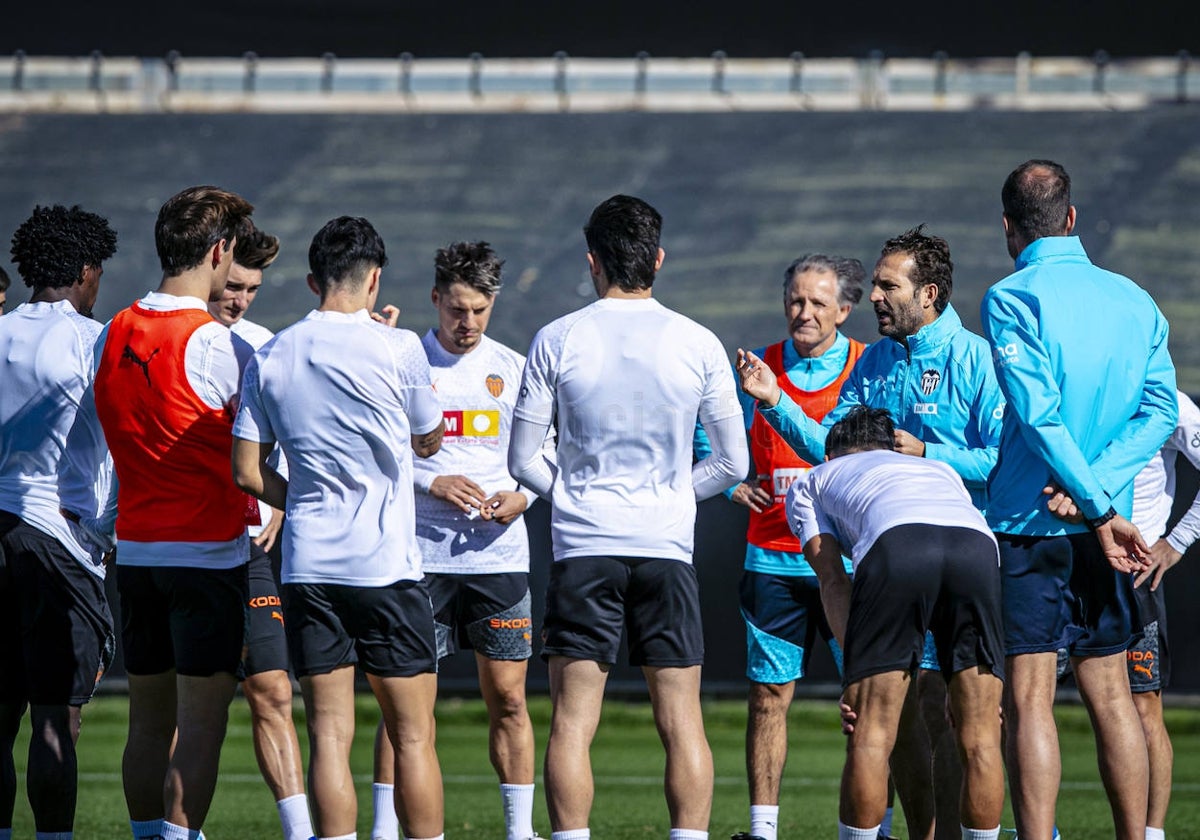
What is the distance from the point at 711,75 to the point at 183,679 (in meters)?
15.2

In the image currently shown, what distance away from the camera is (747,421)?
6121 mm

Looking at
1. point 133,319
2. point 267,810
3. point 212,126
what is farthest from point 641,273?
point 212,126

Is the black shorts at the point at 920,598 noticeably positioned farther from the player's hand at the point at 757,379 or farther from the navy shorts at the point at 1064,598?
the player's hand at the point at 757,379

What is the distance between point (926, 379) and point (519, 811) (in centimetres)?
225

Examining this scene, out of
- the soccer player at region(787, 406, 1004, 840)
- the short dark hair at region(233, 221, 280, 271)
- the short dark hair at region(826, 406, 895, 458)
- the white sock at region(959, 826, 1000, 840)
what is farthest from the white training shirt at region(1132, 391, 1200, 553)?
the short dark hair at region(233, 221, 280, 271)

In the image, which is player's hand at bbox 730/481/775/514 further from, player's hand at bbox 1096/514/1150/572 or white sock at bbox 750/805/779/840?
player's hand at bbox 1096/514/1150/572

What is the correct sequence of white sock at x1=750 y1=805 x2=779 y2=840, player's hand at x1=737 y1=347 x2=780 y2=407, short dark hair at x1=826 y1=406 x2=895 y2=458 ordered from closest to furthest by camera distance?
short dark hair at x1=826 y1=406 x2=895 y2=458 → player's hand at x1=737 y1=347 x2=780 y2=407 → white sock at x1=750 y1=805 x2=779 y2=840

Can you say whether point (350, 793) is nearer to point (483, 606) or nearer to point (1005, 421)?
point (483, 606)

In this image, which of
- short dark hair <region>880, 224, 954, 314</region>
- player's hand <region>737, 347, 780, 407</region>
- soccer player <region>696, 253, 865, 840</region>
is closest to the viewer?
player's hand <region>737, 347, 780, 407</region>

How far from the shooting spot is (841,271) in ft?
20.2

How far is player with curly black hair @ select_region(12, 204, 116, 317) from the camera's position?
5.06 meters

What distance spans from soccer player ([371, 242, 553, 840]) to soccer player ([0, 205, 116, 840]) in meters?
1.33

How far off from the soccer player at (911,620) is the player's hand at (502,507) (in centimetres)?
151

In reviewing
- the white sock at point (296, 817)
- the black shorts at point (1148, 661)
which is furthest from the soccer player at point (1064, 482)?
the white sock at point (296, 817)
